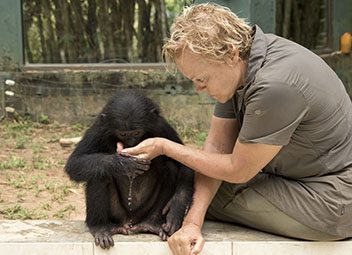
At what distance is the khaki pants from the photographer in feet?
12.2

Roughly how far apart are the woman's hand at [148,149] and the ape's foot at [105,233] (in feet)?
1.60

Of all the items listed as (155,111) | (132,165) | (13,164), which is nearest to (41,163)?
(13,164)

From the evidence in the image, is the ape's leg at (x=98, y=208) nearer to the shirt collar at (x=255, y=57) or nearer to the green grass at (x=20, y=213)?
the shirt collar at (x=255, y=57)

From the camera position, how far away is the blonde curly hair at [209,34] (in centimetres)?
324

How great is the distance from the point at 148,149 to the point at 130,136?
1.11ft

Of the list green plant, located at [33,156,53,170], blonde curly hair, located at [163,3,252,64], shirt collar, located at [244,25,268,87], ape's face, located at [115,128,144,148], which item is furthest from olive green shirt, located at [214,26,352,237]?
green plant, located at [33,156,53,170]

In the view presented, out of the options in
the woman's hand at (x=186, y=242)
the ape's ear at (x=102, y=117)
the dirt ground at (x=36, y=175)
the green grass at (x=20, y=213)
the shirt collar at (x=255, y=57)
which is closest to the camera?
the shirt collar at (x=255, y=57)

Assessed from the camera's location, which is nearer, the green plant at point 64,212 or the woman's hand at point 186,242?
the woman's hand at point 186,242

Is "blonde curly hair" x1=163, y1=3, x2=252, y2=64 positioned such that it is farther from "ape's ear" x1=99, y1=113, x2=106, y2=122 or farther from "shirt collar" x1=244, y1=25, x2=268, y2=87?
"ape's ear" x1=99, y1=113, x2=106, y2=122

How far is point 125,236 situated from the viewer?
3.93 meters

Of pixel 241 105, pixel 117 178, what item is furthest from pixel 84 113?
pixel 241 105

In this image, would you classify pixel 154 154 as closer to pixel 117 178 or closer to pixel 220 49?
pixel 117 178

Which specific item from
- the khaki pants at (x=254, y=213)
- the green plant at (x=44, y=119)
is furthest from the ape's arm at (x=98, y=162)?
the green plant at (x=44, y=119)

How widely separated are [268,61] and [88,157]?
50.2 inches
